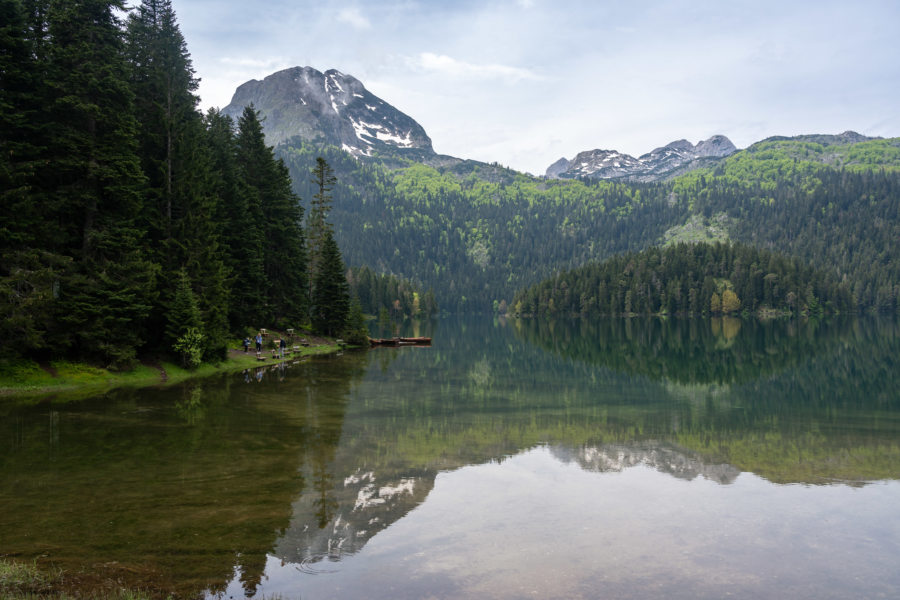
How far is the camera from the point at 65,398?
1155 inches

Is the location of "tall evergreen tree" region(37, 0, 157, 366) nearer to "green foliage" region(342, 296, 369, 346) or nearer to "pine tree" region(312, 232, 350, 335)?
"pine tree" region(312, 232, 350, 335)

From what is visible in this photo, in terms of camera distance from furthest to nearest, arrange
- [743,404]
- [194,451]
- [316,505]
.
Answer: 1. [743,404]
2. [194,451]
3. [316,505]

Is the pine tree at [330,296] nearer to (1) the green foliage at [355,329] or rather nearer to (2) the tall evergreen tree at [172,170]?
(1) the green foliage at [355,329]

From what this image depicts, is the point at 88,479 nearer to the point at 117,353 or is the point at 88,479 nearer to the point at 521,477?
the point at 521,477

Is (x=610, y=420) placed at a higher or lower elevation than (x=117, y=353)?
lower

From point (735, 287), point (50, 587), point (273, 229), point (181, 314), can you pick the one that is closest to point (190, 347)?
point (181, 314)

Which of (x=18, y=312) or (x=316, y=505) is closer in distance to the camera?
(x=316, y=505)

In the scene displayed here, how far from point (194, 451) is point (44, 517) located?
6.51 meters

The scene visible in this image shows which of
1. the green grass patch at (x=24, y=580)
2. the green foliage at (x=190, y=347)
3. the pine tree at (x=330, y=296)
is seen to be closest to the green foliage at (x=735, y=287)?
the pine tree at (x=330, y=296)

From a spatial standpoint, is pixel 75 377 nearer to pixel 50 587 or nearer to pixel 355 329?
pixel 50 587

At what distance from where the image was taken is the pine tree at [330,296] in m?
69.7

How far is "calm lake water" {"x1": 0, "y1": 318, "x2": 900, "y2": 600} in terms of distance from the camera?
10.4 meters

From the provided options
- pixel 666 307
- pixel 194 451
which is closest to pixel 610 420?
pixel 194 451

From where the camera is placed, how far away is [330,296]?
229 feet
